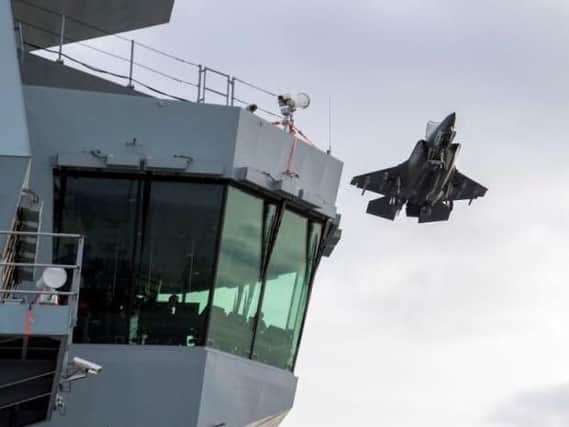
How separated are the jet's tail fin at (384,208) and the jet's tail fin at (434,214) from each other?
4.08ft

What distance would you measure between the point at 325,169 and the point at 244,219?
114 inches

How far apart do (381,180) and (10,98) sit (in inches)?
906

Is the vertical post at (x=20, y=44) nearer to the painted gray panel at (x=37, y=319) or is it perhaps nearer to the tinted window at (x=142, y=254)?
the tinted window at (x=142, y=254)

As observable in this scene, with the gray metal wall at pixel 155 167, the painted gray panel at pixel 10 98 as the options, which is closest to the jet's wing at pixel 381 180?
the gray metal wall at pixel 155 167

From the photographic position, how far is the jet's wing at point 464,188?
1651 inches

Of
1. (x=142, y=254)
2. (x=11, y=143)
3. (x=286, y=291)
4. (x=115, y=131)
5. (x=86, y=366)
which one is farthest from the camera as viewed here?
(x=286, y=291)

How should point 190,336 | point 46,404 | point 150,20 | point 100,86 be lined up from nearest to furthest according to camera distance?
point 46,404
point 190,336
point 100,86
point 150,20

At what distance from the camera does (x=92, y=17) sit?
3141cm

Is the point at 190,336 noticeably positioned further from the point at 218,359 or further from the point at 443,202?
the point at 443,202

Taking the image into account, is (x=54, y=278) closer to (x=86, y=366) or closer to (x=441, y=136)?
(x=86, y=366)

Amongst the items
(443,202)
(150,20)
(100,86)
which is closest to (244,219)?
(100,86)

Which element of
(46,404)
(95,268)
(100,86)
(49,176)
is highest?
(100,86)

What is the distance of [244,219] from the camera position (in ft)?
78.9

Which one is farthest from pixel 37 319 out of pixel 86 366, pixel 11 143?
pixel 11 143
